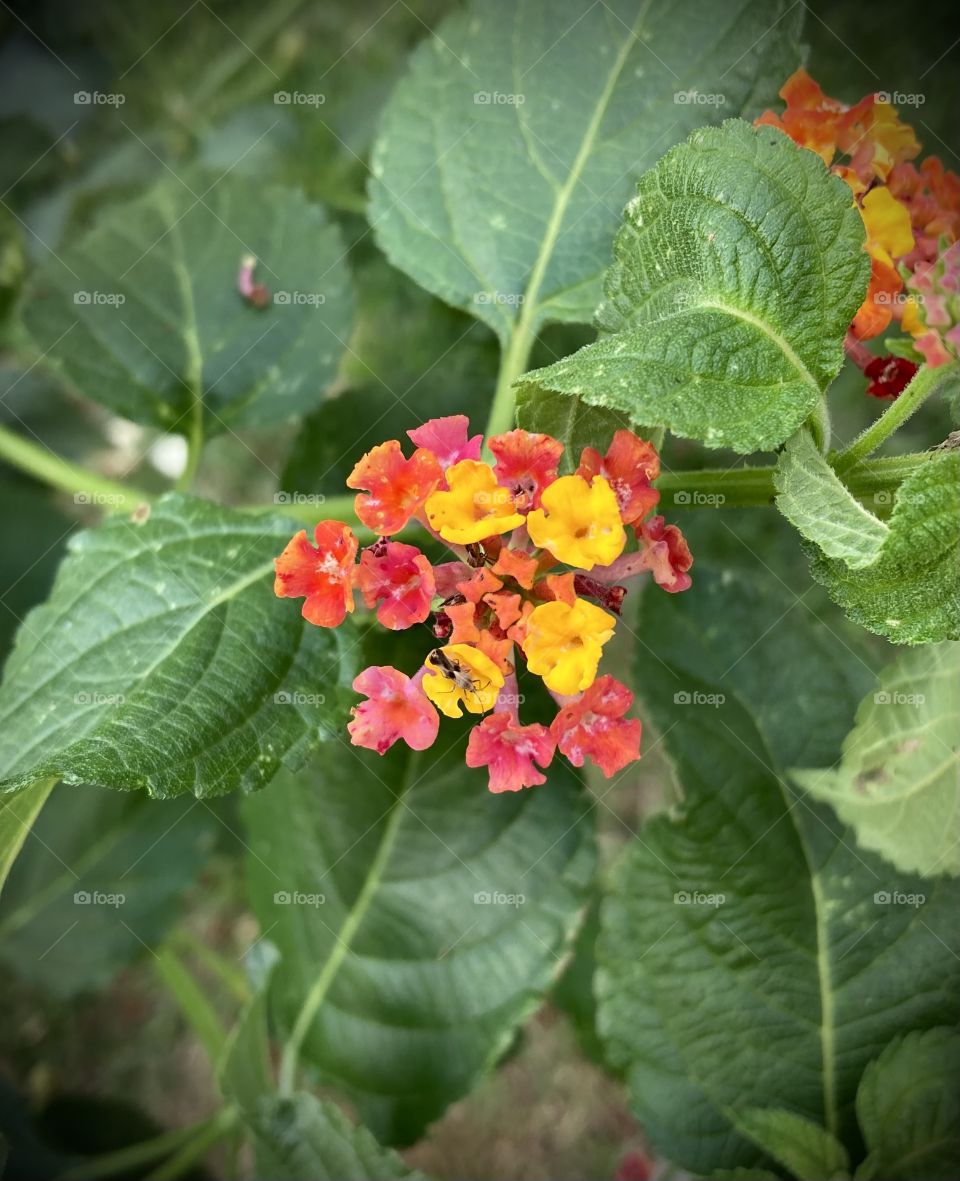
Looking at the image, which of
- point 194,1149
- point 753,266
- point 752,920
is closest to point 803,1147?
point 752,920

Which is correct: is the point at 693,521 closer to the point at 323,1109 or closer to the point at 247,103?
the point at 323,1109

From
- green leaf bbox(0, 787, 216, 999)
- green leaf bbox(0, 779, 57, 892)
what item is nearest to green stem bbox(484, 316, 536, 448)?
green leaf bbox(0, 779, 57, 892)
